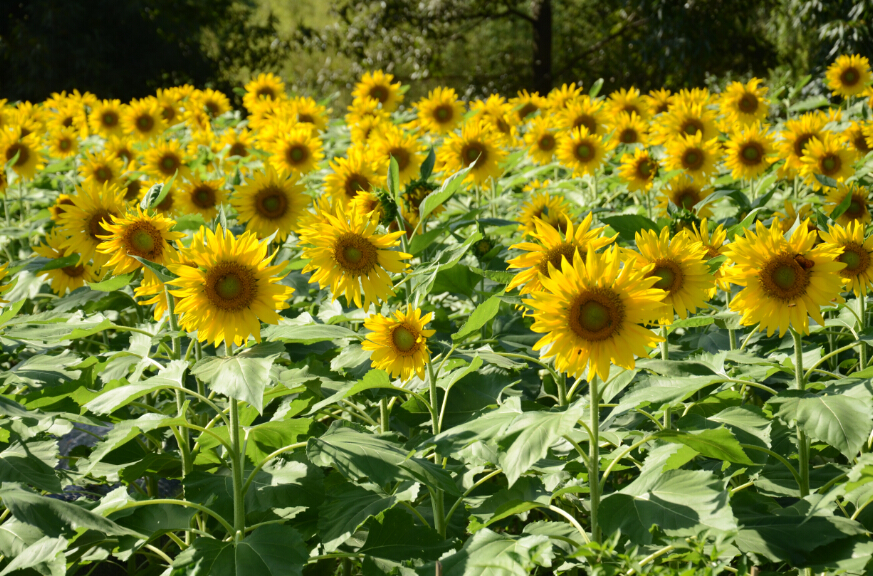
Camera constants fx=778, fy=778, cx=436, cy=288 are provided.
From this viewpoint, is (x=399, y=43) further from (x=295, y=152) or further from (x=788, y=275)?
(x=788, y=275)

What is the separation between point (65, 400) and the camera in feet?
8.71

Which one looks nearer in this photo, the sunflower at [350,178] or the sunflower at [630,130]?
the sunflower at [350,178]

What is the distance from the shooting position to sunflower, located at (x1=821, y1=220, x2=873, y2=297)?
2217 millimetres

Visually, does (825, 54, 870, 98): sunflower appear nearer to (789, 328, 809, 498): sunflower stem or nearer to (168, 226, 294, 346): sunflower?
(789, 328, 809, 498): sunflower stem

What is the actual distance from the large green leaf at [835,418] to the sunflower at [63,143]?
5.29 metres

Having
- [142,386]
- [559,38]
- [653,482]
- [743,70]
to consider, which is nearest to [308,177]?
[142,386]

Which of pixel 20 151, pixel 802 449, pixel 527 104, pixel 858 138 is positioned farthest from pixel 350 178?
pixel 527 104

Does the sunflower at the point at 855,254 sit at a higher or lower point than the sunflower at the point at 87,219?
lower

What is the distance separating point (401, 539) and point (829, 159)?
10.6 feet

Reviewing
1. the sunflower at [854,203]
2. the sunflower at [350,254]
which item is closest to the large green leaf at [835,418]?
the sunflower at [350,254]

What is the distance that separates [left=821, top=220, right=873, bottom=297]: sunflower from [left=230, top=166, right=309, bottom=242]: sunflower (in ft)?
7.00

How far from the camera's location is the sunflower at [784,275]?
205 centimetres

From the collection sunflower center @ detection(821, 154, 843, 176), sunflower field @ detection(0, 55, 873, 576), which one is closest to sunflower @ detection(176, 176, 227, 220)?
sunflower field @ detection(0, 55, 873, 576)

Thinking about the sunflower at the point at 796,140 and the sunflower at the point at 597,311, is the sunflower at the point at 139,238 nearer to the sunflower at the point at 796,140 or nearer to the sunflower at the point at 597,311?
the sunflower at the point at 597,311
